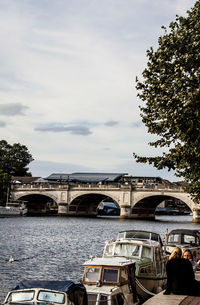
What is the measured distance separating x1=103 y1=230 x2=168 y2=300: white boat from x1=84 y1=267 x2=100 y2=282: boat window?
13.0ft

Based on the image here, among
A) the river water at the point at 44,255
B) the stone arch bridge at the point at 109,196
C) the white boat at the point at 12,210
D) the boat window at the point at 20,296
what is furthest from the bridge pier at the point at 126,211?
the boat window at the point at 20,296

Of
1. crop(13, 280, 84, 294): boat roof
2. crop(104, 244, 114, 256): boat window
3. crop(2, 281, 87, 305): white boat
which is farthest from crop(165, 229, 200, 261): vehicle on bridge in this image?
crop(2, 281, 87, 305): white boat

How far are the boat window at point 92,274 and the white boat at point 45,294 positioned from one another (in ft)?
9.42

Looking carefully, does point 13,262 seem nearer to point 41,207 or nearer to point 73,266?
point 73,266

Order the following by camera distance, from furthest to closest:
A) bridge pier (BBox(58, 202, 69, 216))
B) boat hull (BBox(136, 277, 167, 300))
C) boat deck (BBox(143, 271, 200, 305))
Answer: bridge pier (BBox(58, 202, 69, 216)) → boat hull (BBox(136, 277, 167, 300)) → boat deck (BBox(143, 271, 200, 305))

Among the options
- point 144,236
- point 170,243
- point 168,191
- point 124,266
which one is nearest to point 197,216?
point 168,191

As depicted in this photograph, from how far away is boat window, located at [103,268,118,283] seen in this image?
17.7m

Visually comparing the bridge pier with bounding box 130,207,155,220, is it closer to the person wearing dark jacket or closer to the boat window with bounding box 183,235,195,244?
the boat window with bounding box 183,235,195,244

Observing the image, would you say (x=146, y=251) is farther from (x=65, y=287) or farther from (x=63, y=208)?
(x=63, y=208)

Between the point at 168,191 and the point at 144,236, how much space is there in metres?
82.9

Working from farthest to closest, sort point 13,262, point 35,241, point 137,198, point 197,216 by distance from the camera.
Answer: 1. point 137,198
2. point 197,216
3. point 35,241
4. point 13,262

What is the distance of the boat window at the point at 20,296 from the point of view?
46.6ft

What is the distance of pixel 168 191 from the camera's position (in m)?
107

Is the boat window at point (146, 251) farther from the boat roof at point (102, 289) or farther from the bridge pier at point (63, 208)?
the bridge pier at point (63, 208)
